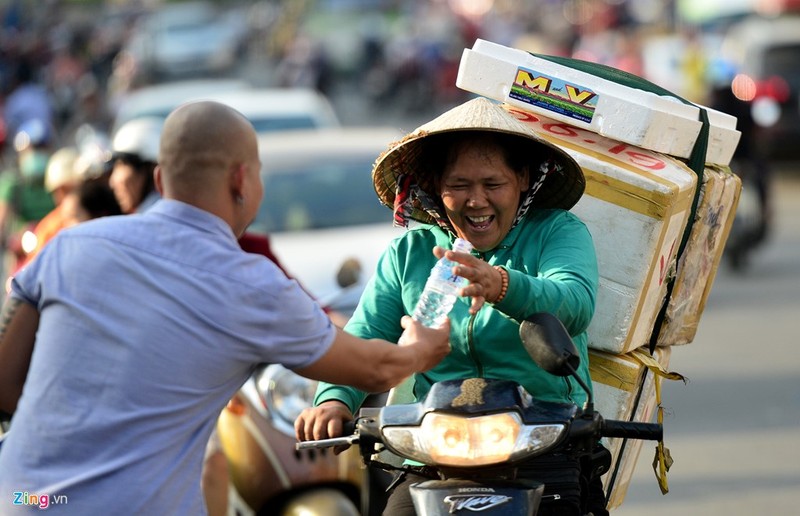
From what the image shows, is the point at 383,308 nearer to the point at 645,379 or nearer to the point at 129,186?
the point at 645,379

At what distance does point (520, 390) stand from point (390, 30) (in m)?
37.3

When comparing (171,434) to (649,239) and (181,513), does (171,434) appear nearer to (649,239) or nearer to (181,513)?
(181,513)

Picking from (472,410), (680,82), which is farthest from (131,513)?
(680,82)

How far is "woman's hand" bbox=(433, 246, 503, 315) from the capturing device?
127 inches

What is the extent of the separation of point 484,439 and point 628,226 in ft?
3.63

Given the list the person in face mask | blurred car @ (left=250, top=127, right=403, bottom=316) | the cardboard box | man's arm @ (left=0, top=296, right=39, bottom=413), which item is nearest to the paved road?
blurred car @ (left=250, top=127, right=403, bottom=316)

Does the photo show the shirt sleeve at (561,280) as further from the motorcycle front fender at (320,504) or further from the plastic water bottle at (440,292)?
the motorcycle front fender at (320,504)

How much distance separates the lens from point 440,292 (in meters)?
3.55

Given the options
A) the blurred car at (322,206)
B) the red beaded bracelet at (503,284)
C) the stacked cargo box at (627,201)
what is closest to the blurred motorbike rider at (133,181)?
the blurred car at (322,206)

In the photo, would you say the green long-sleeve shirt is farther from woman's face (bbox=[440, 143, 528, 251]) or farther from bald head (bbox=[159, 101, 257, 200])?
bald head (bbox=[159, 101, 257, 200])

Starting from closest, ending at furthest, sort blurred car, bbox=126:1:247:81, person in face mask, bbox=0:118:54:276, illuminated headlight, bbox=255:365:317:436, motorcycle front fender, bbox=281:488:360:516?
motorcycle front fender, bbox=281:488:360:516
illuminated headlight, bbox=255:365:317:436
person in face mask, bbox=0:118:54:276
blurred car, bbox=126:1:247:81

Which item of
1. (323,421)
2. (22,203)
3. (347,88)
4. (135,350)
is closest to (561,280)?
(323,421)

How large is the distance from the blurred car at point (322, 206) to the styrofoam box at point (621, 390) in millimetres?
3518
